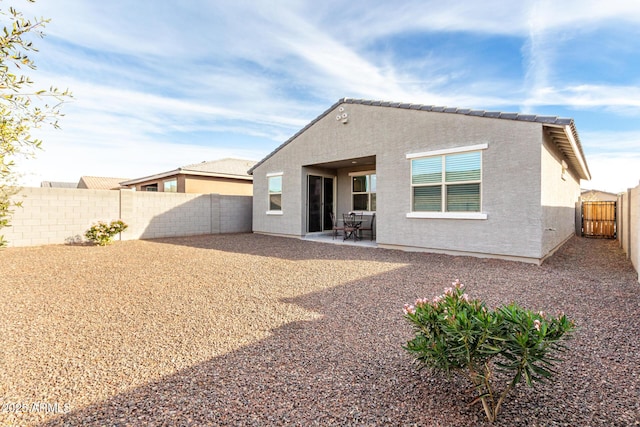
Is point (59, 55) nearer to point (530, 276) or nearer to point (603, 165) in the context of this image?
point (530, 276)

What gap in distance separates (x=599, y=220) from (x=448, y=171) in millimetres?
11827

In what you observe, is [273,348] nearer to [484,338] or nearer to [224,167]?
[484,338]

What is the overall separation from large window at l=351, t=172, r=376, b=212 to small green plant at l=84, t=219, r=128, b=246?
934 centimetres

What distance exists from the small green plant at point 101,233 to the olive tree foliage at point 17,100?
33.6 ft

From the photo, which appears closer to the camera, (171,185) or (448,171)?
(448,171)

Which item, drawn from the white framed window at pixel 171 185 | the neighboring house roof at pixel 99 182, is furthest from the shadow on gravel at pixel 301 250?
the neighboring house roof at pixel 99 182

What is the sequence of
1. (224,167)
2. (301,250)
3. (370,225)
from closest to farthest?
(301,250) < (370,225) < (224,167)

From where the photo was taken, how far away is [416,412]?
2.14 m

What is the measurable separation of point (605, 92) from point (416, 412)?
14.7 meters

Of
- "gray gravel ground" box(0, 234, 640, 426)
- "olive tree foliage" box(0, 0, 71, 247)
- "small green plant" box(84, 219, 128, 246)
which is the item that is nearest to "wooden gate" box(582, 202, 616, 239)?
"gray gravel ground" box(0, 234, 640, 426)

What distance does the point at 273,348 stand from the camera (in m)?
3.16

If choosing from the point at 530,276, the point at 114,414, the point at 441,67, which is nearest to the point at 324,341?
the point at 114,414

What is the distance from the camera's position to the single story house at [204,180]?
57.3 feet

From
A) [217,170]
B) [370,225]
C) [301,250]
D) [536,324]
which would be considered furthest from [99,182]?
[536,324]
